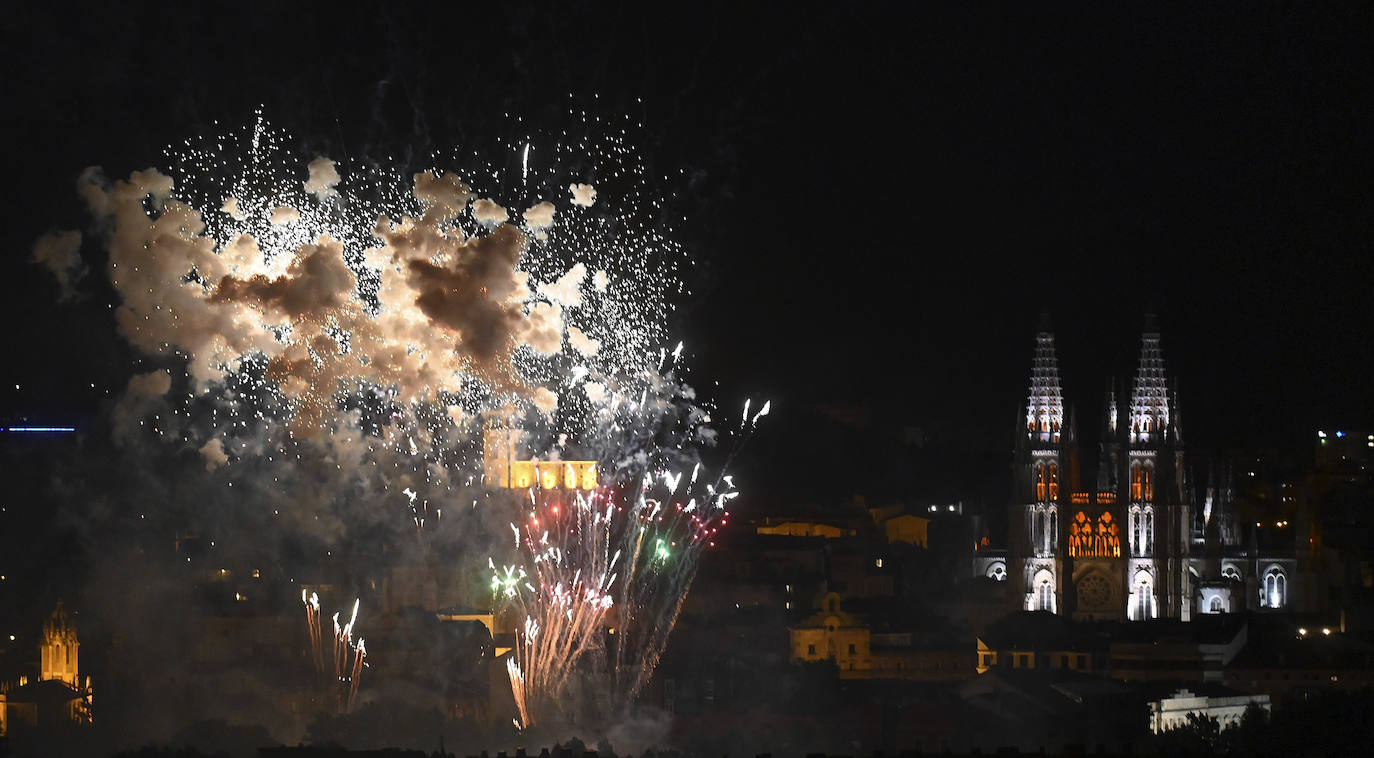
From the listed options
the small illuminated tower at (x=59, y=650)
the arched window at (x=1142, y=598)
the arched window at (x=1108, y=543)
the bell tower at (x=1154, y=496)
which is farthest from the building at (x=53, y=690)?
the bell tower at (x=1154, y=496)

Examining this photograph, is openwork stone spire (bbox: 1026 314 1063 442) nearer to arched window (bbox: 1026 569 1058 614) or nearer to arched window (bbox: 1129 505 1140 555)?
arched window (bbox: 1129 505 1140 555)

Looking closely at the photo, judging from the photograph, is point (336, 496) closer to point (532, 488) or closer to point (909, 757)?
point (532, 488)

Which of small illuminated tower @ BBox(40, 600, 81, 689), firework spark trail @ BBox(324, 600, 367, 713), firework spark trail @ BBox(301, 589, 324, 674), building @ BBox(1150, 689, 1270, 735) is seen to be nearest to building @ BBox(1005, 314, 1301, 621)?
building @ BBox(1150, 689, 1270, 735)

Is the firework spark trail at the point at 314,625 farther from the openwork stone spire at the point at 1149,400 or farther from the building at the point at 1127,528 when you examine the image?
the openwork stone spire at the point at 1149,400

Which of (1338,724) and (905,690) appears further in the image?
(905,690)

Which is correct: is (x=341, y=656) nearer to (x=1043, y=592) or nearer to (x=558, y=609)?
(x=558, y=609)

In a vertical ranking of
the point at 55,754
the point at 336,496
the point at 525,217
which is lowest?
the point at 55,754

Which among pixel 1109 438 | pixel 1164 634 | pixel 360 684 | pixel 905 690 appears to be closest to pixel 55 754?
pixel 360 684
